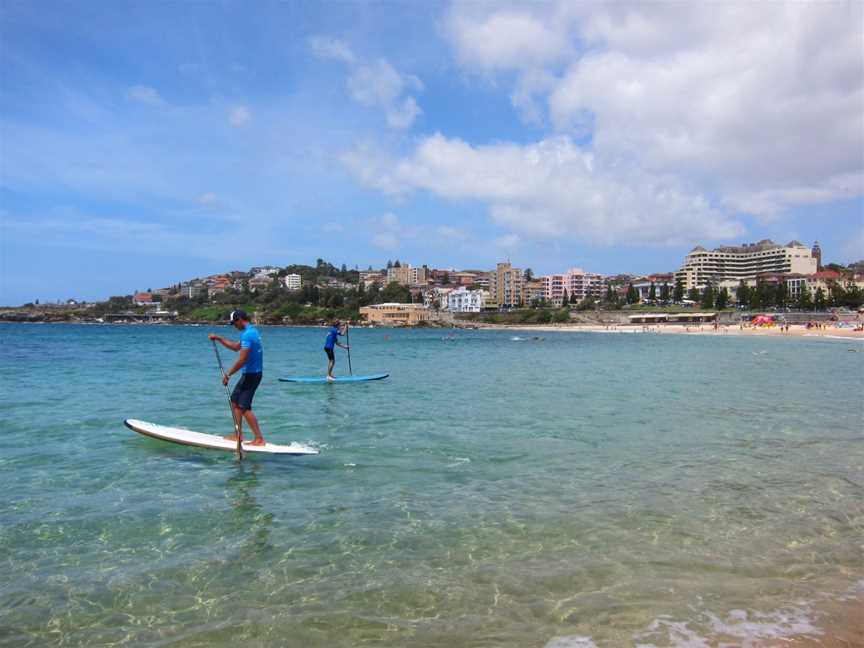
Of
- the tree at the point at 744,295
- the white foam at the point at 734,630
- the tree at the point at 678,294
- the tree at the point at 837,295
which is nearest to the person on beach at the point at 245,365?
the white foam at the point at 734,630

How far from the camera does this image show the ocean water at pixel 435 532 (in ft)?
16.7

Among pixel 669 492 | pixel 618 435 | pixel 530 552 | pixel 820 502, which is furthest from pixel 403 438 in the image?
pixel 820 502

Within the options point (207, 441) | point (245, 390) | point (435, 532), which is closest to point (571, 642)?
point (435, 532)

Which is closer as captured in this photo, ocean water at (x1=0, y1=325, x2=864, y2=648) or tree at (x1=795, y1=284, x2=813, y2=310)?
ocean water at (x1=0, y1=325, x2=864, y2=648)

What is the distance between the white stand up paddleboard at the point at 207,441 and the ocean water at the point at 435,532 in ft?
0.86

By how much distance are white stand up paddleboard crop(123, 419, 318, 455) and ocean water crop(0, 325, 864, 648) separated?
26 centimetres

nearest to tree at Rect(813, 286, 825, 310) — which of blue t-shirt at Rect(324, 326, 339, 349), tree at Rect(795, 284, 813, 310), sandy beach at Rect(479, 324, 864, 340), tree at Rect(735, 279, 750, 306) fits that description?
tree at Rect(795, 284, 813, 310)

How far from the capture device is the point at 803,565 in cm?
632

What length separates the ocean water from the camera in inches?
201

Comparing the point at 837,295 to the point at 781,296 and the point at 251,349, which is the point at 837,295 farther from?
the point at 251,349

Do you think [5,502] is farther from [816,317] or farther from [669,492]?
[816,317]

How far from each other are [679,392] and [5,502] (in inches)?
766

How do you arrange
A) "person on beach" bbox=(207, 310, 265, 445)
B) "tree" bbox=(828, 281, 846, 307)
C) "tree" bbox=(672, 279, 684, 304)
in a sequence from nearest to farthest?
1. "person on beach" bbox=(207, 310, 265, 445)
2. "tree" bbox=(828, 281, 846, 307)
3. "tree" bbox=(672, 279, 684, 304)

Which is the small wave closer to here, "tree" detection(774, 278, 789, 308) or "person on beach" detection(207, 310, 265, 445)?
"person on beach" detection(207, 310, 265, 445)
